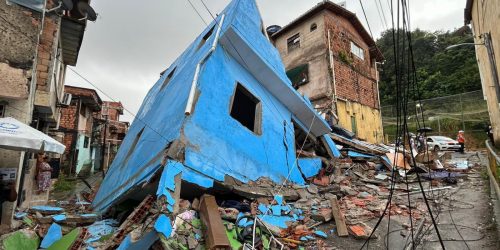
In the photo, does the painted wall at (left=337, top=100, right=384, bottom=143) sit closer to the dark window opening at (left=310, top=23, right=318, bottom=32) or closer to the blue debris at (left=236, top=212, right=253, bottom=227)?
the dark window opening at (left=310, top=23, right=318, bottom=32)

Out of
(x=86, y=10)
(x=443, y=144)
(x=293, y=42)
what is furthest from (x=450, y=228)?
(x=443, y=144)

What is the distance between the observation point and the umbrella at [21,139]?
4.70 m

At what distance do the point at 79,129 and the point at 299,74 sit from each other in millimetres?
15118

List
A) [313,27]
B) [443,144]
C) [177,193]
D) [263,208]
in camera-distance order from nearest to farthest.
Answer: [177,193], [263,208], [313,27], [443,144]

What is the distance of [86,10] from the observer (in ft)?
28.5

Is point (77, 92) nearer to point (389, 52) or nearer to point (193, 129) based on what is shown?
point (193, 129)

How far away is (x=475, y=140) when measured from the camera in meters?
21.9

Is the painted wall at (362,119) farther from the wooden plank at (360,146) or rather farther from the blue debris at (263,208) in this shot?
the blue debris at (263,208)

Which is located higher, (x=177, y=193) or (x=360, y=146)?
(x=360, y=146)

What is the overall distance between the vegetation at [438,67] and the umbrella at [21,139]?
3008 centimetres

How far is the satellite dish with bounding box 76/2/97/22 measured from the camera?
859cm

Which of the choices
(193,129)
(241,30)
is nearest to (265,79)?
(241,30)

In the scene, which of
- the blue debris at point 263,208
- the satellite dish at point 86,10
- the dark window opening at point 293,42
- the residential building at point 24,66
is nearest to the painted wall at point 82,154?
the residential building at point 24,66

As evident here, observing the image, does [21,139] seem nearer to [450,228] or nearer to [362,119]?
[450,228]
